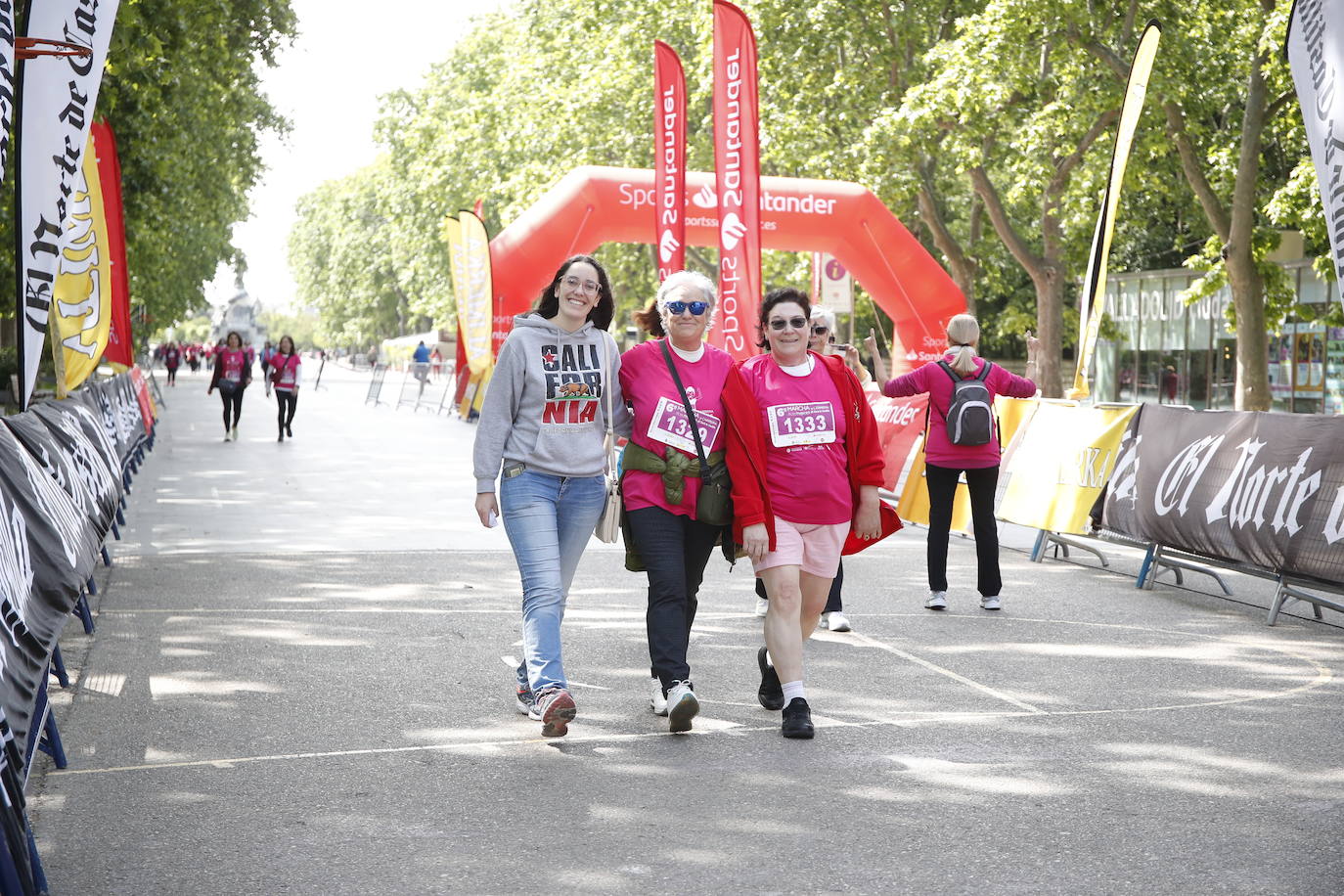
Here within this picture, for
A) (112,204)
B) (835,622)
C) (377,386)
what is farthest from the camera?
(377,386)

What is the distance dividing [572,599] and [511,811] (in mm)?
4511

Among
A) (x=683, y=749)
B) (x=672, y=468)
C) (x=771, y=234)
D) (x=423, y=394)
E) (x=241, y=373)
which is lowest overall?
(x=683, y=749)

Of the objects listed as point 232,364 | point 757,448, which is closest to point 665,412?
point 757,448

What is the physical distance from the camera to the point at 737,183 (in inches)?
584

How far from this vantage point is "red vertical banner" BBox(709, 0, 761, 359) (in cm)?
1477

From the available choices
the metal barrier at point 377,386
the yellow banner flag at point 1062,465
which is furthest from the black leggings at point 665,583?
the metal barrier at point 377,386

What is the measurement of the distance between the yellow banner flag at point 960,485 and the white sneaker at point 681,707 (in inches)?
263

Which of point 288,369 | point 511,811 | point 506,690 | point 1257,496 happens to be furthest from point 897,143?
point 511,811

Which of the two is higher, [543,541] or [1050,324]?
[1050,324]

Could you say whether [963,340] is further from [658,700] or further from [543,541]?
[543,541]

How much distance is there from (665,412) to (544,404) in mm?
472

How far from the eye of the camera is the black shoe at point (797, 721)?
593 centimetres

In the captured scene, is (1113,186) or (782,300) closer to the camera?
(782,300)

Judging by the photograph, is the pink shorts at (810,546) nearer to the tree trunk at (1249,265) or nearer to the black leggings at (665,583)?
the black leggings at (665,583)
